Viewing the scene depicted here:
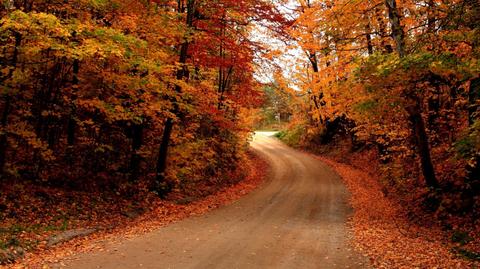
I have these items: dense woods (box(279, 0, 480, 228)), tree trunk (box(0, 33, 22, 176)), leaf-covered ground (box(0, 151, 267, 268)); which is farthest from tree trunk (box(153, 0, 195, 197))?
tree trunk (box(0, 33, 22, 176))

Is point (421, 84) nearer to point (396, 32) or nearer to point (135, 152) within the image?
point (396, 32)

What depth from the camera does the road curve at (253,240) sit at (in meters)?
7.82

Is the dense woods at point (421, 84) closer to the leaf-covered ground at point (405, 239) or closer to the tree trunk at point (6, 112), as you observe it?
the leaf-covered ground at point (405, 239)

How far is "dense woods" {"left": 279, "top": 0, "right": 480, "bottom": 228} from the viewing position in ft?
29.2

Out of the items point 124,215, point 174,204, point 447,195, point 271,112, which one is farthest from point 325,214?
point 271,112

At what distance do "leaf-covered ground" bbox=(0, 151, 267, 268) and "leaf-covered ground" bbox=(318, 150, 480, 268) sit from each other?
5817 millimetres

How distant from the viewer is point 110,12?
12.7m

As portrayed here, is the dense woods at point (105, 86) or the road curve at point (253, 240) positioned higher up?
the dense woods at point (105, 86)

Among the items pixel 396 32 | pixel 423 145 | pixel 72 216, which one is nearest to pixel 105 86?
pixel 72 216

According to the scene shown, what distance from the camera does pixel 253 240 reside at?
9.57m

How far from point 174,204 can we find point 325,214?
574 centimetres

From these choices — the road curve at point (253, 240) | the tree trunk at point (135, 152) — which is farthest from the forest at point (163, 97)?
the road curve at point (253, 240)

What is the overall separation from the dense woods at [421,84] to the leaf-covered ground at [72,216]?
7.39 metres

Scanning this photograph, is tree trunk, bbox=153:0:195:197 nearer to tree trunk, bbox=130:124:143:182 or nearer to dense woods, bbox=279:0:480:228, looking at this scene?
tree trunk, bbox=130:124:143:182
